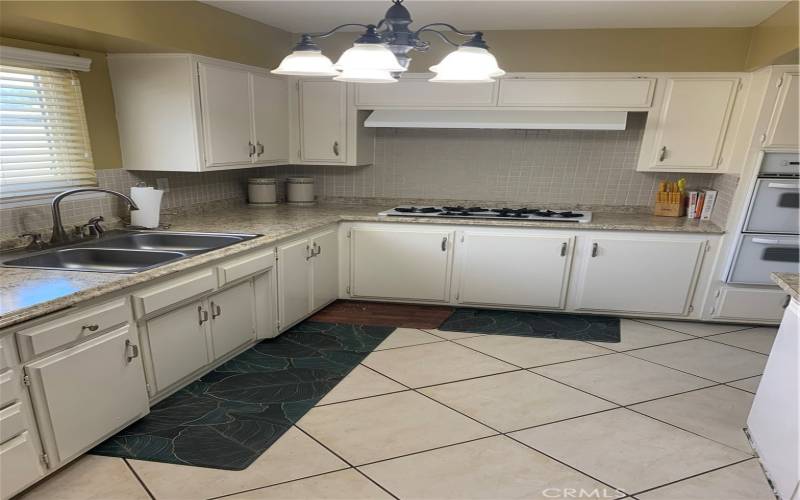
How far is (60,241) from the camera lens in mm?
2510

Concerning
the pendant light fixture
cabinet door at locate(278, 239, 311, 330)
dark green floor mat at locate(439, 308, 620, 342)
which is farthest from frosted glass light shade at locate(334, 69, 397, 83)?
dark green floor mat at locate(439, 308, 620, 342)

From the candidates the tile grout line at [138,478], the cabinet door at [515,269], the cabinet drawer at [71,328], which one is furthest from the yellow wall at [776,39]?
the tile grout line at [138,478]

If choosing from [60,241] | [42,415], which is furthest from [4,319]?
[60,241]

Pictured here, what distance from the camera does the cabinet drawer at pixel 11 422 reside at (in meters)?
1.65

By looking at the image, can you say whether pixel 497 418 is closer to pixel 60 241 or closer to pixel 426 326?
pixel 426 326

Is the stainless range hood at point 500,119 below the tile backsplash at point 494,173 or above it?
above

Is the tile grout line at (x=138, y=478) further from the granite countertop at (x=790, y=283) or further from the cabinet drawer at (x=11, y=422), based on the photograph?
the granite countertop at (x=790, y=283)

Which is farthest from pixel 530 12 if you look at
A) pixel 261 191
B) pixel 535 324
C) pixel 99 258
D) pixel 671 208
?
pixel 99 258

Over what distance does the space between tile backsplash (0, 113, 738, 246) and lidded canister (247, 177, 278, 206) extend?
0.12 m

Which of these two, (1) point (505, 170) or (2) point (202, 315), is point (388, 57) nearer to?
(2) point (202, 315)

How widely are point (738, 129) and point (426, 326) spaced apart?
2.74 metres

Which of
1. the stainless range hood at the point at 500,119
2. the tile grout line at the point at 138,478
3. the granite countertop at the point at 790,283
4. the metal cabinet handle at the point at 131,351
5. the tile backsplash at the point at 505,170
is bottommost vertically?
the tile grout line at the point at 138,478

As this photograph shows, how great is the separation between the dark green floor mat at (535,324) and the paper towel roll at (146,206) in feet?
6.99

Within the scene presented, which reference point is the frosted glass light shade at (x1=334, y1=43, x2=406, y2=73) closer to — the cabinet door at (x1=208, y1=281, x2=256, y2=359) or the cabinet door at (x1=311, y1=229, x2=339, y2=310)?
the cabinet door at (x1=208, y1=281, x2=256, y2=359)
